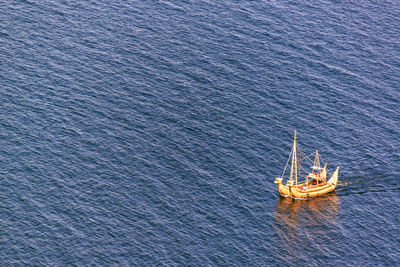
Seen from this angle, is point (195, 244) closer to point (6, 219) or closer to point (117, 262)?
point (117, 262)

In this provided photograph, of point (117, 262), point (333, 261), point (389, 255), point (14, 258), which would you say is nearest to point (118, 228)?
point (117, 262)

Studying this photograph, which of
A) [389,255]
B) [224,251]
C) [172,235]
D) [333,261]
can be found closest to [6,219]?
[172,235]

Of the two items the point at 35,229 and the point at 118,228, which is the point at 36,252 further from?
the point at 118,228

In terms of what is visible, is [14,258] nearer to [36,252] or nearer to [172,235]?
[36,252]

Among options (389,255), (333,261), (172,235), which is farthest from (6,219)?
(389,255)

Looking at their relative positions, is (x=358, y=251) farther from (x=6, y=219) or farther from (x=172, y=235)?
(x=6, y=219)

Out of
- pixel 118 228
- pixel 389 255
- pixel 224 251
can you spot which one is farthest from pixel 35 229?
pixel 389 255
